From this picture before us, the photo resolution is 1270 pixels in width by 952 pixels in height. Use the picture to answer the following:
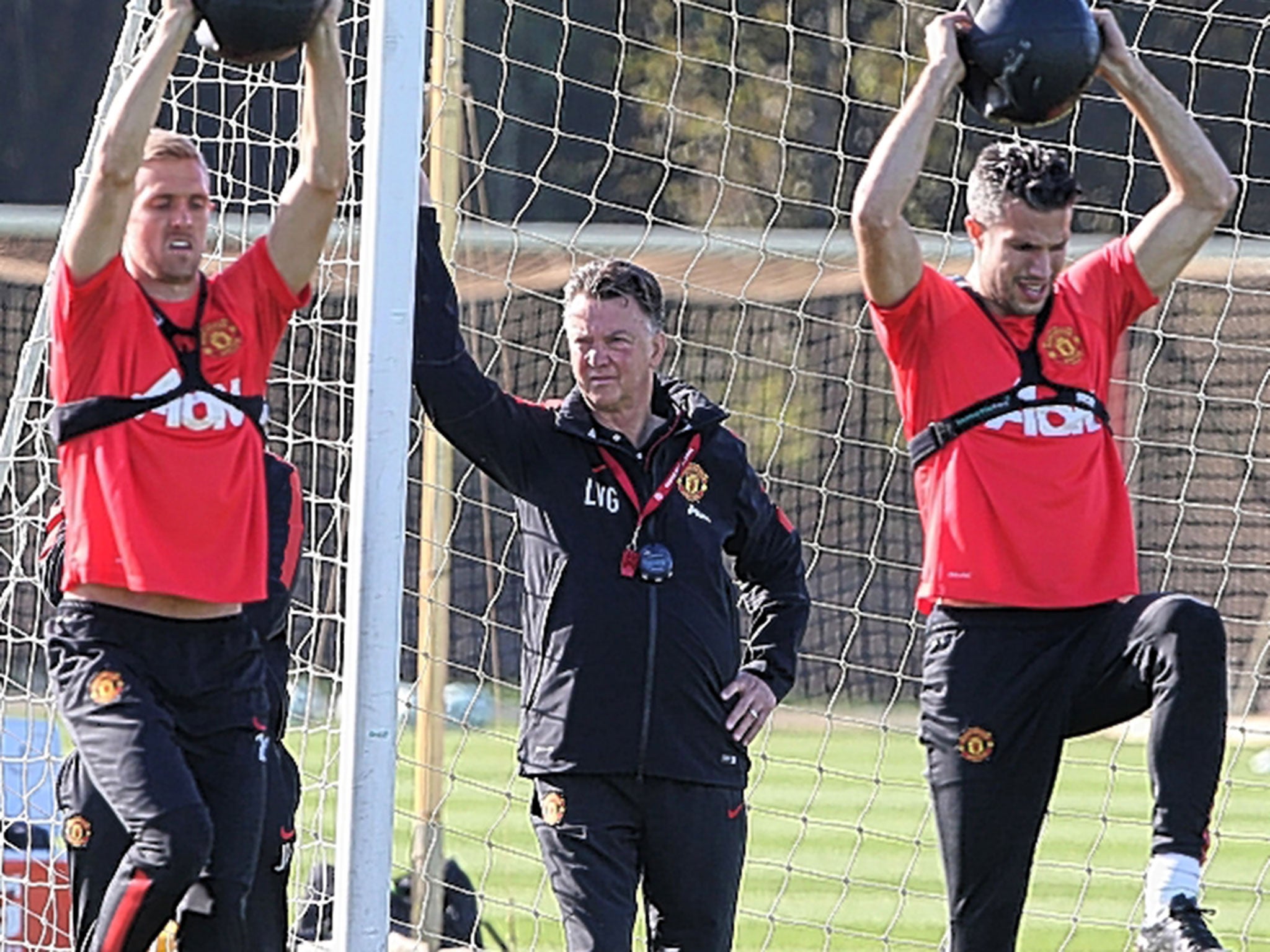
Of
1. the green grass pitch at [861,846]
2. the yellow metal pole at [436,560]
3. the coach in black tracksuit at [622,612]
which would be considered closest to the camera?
the coach in black tracksuit at [622,612]

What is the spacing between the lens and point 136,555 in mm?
4402

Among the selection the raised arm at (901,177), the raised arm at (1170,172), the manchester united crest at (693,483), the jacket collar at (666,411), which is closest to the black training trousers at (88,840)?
the jacket collar at (666,411)

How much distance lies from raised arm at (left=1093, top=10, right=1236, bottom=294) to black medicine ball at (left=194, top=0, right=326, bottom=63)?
172cm

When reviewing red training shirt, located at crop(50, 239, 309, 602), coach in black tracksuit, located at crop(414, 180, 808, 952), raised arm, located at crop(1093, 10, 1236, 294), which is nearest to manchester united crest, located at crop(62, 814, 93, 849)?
red training shirt, located at crop(50, 239, 309, 602)

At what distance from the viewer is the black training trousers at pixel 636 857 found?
15.5ft

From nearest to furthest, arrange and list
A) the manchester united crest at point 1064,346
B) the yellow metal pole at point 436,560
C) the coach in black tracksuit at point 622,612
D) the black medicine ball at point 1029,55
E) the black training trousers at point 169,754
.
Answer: the black training trousers at point 169,754, the black medicine ball at point 1029,55, the coach in black tracksuit at point 622,612, the manchester united crest at point 1064,346, the yellow metal pole at point 436,560

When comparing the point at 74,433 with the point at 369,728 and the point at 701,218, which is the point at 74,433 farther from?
the point at 701,218

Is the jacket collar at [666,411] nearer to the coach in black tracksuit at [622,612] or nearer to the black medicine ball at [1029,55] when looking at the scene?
the coach in black tracksuit at [622,612]

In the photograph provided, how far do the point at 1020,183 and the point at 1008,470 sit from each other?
2.04ft

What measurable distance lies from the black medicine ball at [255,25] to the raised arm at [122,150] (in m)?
0.06

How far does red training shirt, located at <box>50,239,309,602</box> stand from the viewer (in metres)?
4.43

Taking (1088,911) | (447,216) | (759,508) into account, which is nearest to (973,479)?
(759,508)

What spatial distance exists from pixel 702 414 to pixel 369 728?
3.90ft

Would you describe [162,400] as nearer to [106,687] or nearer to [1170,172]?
[106,687]
